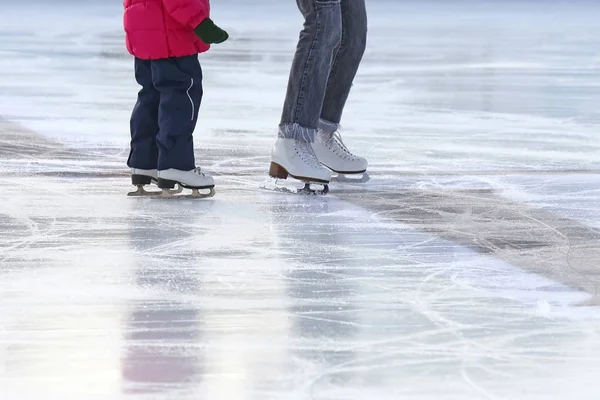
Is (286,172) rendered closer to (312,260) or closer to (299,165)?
(299,165)

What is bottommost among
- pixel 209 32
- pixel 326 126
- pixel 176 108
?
pixel 326 126

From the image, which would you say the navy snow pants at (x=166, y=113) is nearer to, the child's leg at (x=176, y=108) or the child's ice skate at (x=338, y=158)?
the child's leg at (x=176, y=108)

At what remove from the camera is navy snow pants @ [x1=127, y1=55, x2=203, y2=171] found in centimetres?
352

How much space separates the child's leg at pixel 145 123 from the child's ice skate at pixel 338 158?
20.1 inches

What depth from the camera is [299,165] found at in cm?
363

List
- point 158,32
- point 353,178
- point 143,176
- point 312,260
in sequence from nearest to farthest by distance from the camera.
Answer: point 312,260
point 158,32
point 143,176
point 353,178

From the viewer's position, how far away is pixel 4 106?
557 centimetres

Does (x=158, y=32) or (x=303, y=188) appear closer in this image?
(x=158, y=32)

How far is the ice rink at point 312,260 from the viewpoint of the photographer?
194 centimetres

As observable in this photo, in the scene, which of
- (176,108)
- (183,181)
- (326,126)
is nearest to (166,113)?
(176,108)

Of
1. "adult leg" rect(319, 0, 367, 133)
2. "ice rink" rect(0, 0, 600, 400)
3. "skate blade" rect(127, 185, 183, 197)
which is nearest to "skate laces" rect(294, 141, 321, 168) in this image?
"ice rink" rect(0, 0, 600, 400)

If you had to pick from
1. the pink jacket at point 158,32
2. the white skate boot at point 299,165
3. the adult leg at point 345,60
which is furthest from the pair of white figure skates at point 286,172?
the pink jacket at point 158,32

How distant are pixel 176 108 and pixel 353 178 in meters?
0.59

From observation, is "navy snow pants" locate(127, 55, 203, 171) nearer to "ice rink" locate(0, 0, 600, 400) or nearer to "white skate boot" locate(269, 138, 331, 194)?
"ice rink" locate(0, 0, 600, 400)
